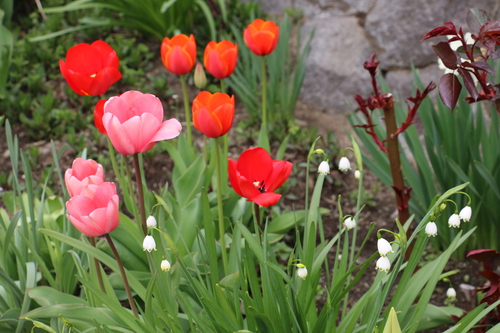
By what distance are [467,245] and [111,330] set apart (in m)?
1.50

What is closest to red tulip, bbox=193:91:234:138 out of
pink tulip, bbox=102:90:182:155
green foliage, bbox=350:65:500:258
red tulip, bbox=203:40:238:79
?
pink tulip, bbox=102:90:182:155

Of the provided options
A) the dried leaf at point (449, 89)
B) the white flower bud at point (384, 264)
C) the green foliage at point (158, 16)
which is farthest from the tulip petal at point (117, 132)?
the green foliage at point (158, 16)

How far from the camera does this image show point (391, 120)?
65.4 inches

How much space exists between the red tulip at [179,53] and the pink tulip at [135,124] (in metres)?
0.60

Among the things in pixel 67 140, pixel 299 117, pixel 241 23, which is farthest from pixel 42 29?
pixel 299 117

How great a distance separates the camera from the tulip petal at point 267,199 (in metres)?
1.12

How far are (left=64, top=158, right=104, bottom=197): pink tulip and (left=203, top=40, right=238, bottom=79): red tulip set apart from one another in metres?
0.72

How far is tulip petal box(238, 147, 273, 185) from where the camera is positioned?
1.22 meters

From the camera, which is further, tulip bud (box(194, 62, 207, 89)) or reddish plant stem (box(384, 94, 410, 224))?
tulip bud (box(194, 62, 207, 89))

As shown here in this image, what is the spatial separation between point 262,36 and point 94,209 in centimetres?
108

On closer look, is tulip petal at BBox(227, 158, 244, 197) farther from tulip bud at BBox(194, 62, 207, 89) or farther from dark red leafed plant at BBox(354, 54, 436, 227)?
tulip bud at BBox(194, 62, 207, 89)

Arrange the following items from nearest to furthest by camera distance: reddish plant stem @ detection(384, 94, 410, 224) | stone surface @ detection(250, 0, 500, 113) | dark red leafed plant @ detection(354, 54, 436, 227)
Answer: dark red leafed plant @ detection(354, 54, 436, 227)
reddish plant stem @ detection(384, 94, 410, 224)
stone surface @ detection(250, 0, 500, 113)

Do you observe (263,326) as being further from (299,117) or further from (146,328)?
(299,117)

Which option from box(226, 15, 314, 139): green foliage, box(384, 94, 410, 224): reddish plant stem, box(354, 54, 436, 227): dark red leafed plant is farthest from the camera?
box(226, 15, 314, 139): green foliage
